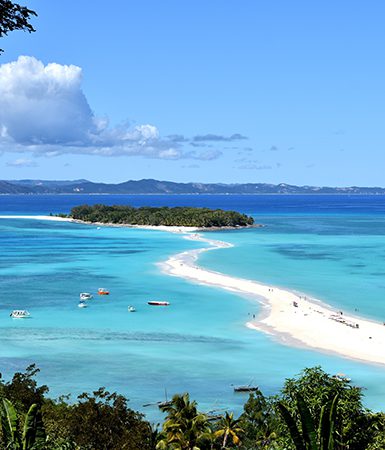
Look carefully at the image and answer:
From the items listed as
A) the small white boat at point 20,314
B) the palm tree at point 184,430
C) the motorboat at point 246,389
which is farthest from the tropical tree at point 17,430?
the small white boat at point 20,314

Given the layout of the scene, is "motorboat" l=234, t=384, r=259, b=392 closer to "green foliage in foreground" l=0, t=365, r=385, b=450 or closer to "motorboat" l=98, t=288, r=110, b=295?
"green foliage in foreground" l=0, t=365, r=385, b=450

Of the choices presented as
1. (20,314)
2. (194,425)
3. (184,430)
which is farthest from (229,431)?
(20,314)

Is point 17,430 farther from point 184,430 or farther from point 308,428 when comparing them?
point 184,430

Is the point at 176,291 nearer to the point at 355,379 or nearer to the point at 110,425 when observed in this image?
the point at 355,379

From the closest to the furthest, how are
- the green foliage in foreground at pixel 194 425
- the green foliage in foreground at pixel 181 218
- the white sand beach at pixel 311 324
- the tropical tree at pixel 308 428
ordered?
the tropical tree at pixel 308 428
the green foliage in foreground at pixel 194 425
the white sand beach at pixel 311 324
the green foliage in foreground at pixel 181 218

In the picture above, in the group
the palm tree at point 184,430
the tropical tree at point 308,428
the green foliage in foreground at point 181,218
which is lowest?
the palm tree at point 184,430

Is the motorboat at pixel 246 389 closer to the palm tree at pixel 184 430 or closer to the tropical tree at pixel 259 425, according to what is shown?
the tropical tree at pixel 259 425
